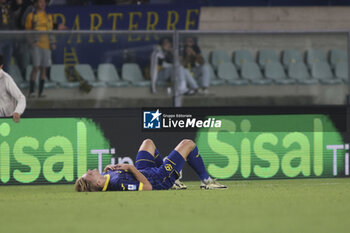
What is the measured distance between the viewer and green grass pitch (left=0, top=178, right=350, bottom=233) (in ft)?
20.8

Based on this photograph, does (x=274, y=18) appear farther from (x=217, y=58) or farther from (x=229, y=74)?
(x=217, y=58)

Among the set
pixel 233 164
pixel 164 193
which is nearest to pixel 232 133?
pixel 233 164

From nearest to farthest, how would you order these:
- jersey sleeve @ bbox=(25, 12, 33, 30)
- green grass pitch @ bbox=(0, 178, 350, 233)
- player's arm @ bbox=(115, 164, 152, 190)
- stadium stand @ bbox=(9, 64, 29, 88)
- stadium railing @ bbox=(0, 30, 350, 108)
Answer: green grass pitch @ bbox=(0, 178, 350, 233)
player's arm @ bbox=(115, 164, 152, 190)
stadium stand @ bbox=(9, 64, 29, 88)
stadium railing @ bbox=(0, 30, 350, 108)
jersey sleeve @ bbox=(25, 12, 33, 30)

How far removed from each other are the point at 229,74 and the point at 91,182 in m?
3.51

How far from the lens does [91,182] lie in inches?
380

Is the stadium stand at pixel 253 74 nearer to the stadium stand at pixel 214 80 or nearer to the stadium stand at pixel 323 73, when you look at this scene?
the stadium stand at pixel 214 80

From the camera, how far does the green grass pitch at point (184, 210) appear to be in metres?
6.33

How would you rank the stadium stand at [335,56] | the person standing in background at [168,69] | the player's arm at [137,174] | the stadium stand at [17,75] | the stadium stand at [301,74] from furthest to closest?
the stadium stand at [335,56], the stadium stand at [301,74], the person standing in background at [168,69], the stadium stand at [17,75], the player's arm at [137,174]

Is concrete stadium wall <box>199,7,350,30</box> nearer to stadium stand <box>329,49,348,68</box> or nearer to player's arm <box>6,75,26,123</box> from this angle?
stadium stand <box>329,49,348,68</box>

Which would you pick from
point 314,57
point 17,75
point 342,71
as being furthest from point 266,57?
point 17,75

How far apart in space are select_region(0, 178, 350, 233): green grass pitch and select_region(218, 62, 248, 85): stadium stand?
2158 millimetres

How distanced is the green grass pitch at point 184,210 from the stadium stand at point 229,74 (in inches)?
85.0

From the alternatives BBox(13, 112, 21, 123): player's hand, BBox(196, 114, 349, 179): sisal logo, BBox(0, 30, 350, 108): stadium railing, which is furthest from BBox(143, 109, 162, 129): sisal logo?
BBox(13, 112, 21, 123): player's hand

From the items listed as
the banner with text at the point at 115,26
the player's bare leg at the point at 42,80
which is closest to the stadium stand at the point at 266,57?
the banner with text at the point at 115,26
